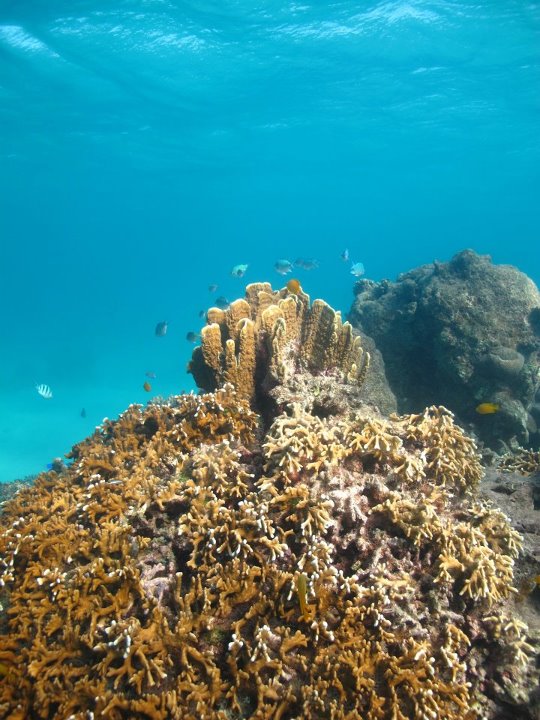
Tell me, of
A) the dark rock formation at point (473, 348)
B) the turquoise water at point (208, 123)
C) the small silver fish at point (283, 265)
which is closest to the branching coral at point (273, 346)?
the dark rock formation at point (473, 348)

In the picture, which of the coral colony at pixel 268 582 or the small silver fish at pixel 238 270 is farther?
the small silver fish at pixel 238 270

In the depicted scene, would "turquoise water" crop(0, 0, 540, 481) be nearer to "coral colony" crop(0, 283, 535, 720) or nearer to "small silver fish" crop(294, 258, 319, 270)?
"small silver fish" crop(294, 258, 319, 270)

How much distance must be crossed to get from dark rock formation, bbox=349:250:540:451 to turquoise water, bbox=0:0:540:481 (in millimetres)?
11189

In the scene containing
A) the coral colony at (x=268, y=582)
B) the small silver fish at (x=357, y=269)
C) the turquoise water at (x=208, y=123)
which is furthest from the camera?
the turquoise water at (x=208, y=123)

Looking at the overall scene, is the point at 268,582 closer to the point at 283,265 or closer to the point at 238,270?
the point at 283,265

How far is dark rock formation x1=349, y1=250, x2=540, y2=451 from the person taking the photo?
30.8 feet

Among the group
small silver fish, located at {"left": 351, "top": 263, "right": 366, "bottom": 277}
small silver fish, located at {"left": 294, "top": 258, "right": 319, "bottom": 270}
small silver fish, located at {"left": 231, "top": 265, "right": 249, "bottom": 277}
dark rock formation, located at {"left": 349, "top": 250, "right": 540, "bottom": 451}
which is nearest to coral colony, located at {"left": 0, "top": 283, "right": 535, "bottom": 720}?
dark rock formation, located at {"left": 349, "top": 250, "right": 540, "bottom": 451}

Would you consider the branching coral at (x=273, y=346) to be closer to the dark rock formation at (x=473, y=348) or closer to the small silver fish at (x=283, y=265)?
the dark rock formation at (x=473, y=348)

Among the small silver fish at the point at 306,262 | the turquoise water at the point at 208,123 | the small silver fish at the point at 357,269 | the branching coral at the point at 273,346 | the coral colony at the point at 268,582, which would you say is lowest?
the coral colony at the point at 268,582

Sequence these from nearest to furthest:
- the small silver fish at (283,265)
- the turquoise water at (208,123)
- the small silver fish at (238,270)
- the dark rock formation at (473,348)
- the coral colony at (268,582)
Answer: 1. the coral colony at (268,582)
2. the dark rock formation at (473,348)
3. the small silver fish at (283,265)
4. the small silver fish at (238,270)
5. the turquoise water at (208,123)

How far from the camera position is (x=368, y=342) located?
9062mm

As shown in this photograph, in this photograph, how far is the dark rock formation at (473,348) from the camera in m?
9.38

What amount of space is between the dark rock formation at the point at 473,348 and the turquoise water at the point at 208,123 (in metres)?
11.2

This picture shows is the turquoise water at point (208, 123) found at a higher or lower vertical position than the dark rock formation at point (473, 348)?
higher
